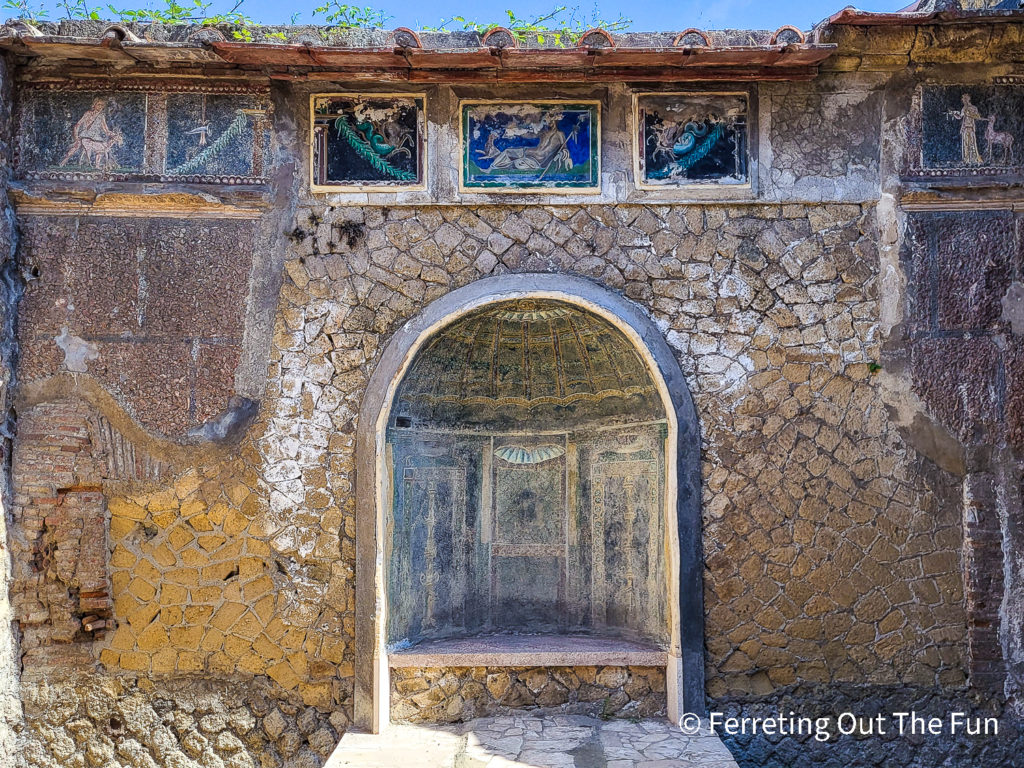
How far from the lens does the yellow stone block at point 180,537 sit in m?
5.11

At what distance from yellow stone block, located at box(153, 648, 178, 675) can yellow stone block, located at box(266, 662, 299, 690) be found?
0.60 m

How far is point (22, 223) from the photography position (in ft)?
16.9

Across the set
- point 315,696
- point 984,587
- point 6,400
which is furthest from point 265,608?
point 984,587

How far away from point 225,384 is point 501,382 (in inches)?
78.2

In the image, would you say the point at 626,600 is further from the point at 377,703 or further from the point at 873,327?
the point at 873,327

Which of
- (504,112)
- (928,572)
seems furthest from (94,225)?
(928,572)

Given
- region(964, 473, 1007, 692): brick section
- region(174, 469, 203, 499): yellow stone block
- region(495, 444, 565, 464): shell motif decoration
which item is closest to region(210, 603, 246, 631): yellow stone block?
region(174, 469, 203, 499): yellow stone block

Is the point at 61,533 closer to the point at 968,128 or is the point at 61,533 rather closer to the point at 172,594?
the point at 172,594

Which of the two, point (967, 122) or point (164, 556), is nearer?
point (164, 556)

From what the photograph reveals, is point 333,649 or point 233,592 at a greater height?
point 233,592

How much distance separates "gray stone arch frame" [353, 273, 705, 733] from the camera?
503 cm

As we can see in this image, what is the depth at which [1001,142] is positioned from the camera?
17.2 ft

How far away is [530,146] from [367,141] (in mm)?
1086

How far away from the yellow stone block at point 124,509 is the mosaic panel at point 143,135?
6.85ft
